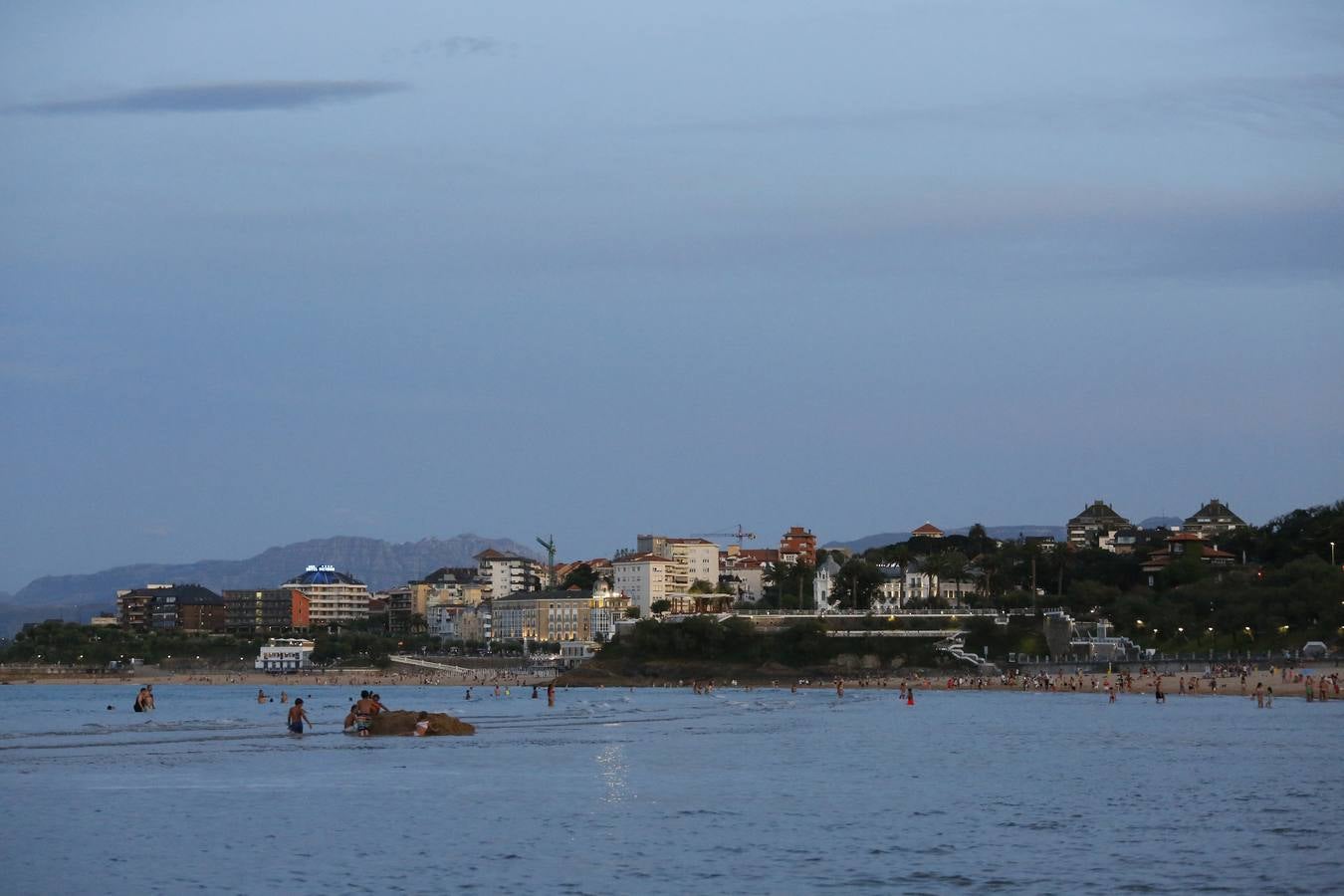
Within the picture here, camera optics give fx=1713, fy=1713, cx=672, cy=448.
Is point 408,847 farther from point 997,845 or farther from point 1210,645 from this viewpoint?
point 1210,645

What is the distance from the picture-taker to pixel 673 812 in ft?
100

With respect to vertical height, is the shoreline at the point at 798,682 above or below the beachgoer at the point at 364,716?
below

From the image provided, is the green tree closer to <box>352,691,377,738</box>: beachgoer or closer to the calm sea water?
the calm sea water

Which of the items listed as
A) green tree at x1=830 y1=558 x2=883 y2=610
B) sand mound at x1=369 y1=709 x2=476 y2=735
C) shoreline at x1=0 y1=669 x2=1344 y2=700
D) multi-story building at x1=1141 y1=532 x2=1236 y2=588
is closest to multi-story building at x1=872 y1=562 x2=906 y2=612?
green tree at x1=830 y1=558 x2=883 y2=610

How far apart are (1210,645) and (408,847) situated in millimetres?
109690

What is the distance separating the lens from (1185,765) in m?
40.6

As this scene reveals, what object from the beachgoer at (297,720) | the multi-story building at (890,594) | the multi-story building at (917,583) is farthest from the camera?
the multi-story building at (917,583)

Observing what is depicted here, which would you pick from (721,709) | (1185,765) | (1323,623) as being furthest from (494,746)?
(1323,623)

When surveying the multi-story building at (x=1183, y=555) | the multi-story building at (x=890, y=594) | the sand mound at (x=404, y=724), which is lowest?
the sand mound at (x=404, y=724)

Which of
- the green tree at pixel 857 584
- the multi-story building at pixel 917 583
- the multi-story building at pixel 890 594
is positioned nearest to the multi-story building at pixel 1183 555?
the multi-story building at pixel 917 583

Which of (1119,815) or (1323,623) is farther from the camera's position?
(1323,623)

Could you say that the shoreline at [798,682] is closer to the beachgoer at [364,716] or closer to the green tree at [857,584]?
the green tree at [857,584]

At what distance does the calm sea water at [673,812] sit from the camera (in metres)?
22.8

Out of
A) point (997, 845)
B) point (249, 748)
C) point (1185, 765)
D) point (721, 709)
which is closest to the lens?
point (997, 845)
